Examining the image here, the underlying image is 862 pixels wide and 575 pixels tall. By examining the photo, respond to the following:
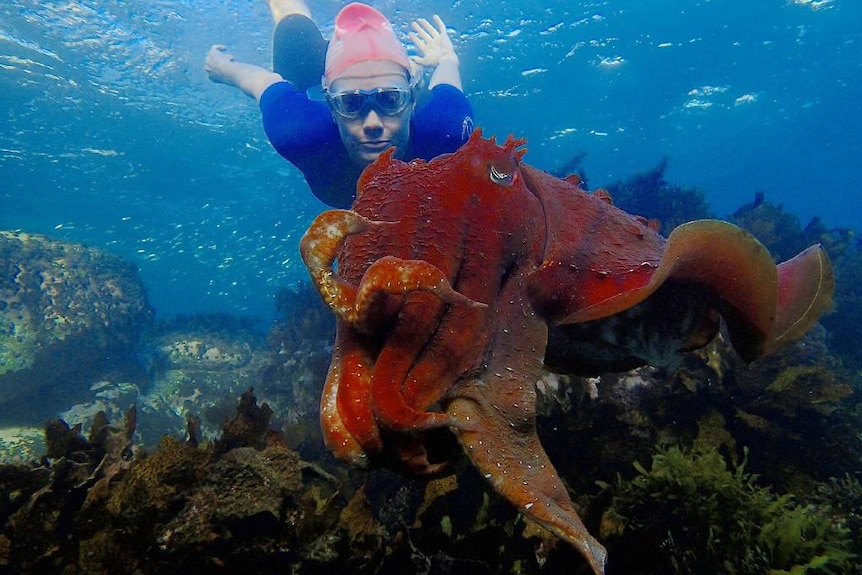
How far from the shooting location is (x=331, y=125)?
7.29m

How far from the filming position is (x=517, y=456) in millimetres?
1370

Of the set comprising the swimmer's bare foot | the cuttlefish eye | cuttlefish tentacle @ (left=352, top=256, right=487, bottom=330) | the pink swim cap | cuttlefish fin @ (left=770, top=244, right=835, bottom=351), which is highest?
the swimmer's bare foot

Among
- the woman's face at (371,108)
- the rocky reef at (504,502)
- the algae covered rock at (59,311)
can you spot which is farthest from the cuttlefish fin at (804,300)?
the algae covered rock at (59,311)

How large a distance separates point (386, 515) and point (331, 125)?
591 cm

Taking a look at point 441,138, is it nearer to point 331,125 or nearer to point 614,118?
point 331,125

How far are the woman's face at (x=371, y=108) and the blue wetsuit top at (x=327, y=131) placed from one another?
56cm

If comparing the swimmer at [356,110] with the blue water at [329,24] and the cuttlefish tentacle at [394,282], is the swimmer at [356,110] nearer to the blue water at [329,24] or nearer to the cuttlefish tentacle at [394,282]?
the cuttlefish tentacle at [394,282]

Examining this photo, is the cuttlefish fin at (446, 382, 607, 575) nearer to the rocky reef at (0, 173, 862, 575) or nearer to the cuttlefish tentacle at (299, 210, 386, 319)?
the rocky reef at (0, 173, 862, 575)

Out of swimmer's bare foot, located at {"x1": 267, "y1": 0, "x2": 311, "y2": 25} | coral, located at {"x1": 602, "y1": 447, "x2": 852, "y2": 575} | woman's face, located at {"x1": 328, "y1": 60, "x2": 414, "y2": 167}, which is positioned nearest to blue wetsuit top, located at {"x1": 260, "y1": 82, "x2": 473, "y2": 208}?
woman's face, located at {"x1": 328, "y1": 60, "x2": 414, "y2": 167}

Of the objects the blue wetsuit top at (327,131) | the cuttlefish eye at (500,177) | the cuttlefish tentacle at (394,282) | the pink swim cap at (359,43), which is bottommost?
the blue wetsuit top at (327,131)

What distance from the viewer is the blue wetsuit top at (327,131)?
7.21 meters

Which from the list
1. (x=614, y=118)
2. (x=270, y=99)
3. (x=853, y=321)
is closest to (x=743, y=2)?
(x=614, y=118)

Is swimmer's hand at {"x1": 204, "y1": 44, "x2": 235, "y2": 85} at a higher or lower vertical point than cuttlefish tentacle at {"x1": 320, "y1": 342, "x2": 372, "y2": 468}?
higher

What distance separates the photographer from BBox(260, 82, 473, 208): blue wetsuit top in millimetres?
7207
